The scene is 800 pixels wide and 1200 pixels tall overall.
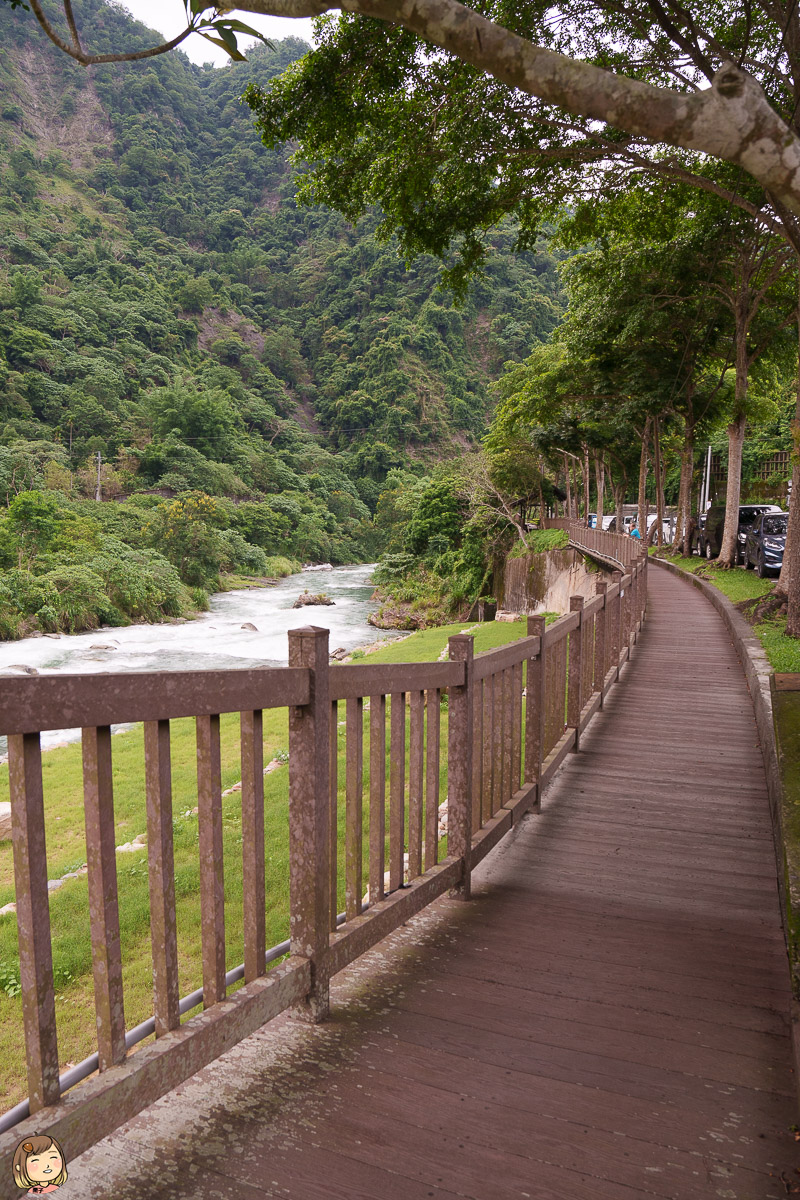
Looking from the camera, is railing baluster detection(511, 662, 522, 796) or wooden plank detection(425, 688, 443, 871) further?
railing baluster detection(511, 662, 522, 796)

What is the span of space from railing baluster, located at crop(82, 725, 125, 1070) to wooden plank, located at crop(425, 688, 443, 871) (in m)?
1.72

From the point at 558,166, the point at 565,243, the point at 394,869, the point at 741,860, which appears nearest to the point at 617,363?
the point at 565,243

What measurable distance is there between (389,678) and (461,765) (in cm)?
94

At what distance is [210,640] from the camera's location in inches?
1156

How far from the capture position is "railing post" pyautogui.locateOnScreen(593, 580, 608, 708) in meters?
7.45

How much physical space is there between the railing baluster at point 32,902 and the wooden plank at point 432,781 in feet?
6.25

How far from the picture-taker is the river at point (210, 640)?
80.5 ft

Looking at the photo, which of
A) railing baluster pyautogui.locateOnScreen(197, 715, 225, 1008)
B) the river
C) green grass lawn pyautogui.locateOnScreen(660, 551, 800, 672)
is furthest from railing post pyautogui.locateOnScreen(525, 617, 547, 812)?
the river

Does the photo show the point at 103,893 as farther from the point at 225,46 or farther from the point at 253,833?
the point at 225,46

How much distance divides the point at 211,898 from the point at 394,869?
1200 mm

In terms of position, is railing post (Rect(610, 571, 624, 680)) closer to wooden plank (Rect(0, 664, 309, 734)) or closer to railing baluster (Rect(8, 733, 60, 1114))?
wooden plank (Rect(0, 664, 309, 734))

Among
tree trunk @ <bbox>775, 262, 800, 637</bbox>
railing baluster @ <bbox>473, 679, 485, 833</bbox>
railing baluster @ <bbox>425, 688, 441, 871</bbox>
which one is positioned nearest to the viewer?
railing baluster @ <bbox>425, 688, 441, 871</bbox>

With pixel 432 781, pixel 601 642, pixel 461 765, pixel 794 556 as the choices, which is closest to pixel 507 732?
pixel 461 765

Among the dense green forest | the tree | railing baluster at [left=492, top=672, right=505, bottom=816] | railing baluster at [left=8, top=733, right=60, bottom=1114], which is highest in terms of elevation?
the dense green forest
